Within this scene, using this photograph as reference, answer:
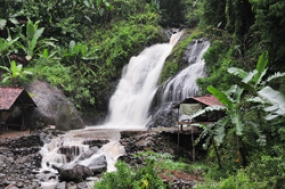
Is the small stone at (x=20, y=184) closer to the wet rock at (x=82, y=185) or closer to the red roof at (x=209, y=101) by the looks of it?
the wet rock at (x=82, y=185)

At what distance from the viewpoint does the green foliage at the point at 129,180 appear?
477 centimetres

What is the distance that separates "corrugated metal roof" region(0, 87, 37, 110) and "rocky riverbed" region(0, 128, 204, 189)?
1437 mm

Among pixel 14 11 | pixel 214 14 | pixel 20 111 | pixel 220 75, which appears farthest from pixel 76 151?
pixel 14 11

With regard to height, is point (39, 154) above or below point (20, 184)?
above

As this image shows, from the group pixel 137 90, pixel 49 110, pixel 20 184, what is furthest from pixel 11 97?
pixel 137 90

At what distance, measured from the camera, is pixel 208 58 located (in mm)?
11883

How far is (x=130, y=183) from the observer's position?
4.82 m

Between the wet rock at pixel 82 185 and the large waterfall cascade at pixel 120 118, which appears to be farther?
the large waterfall cascade at pixel 120 118

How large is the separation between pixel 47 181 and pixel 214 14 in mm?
9624

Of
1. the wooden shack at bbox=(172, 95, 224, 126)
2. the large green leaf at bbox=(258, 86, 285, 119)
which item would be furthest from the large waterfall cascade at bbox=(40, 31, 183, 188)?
the large green leaf at bbox=(258, 86, 285, 119)

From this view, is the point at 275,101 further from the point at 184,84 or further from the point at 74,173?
the point at 184,84

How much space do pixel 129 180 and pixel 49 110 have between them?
12.1 m

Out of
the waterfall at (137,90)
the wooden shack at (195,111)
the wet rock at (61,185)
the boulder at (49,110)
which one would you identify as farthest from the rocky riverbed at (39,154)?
the waterfall at (137,90)

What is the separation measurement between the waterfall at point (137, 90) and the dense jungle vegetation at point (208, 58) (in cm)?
92
